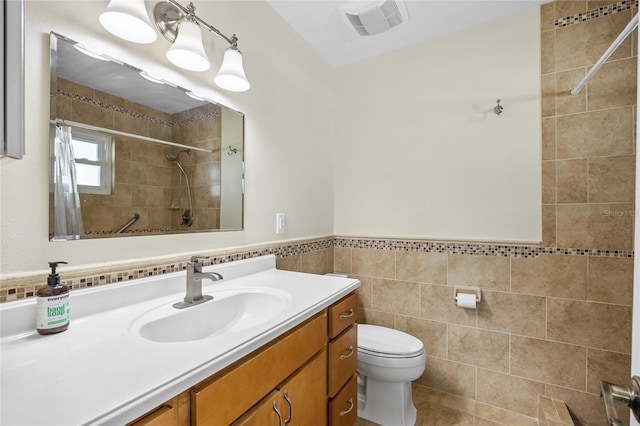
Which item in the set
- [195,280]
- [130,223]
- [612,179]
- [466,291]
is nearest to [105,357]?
[195,280]

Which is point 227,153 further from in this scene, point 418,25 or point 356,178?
point 418,25

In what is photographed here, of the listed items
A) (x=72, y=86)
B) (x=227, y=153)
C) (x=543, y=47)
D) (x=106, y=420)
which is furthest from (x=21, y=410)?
(x=543, y=47)

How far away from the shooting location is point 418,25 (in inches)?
73.7

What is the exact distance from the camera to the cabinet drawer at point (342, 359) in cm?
118

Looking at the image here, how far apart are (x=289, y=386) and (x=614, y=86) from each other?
2.24 meters

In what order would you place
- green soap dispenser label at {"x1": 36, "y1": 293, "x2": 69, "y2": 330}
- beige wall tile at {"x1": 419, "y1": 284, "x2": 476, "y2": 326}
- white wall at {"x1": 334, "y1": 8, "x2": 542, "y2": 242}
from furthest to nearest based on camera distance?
beige wall tile at {"x1": 419, "y1": 284, "x2": 476, "y2": 326}
white wall at {"x1": 334, "y1": 8, "x2": 542, "y2": 242}
green soap dispenser label at {"x1": 36, "y1": 293, "x2": 69, "y2": 330}

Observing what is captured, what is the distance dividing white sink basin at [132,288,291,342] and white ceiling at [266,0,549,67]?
65.8 inches

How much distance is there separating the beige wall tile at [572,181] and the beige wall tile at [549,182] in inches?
0.9

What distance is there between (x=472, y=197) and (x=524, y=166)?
34 centimetres

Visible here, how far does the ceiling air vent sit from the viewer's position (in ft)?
5.33

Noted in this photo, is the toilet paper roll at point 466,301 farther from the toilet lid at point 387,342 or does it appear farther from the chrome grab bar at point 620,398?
the chrome grab bar at point 620,398

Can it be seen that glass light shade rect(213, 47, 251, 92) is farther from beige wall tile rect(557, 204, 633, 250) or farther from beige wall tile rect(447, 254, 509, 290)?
beige wall tile rect(557, 204, 633, 250)

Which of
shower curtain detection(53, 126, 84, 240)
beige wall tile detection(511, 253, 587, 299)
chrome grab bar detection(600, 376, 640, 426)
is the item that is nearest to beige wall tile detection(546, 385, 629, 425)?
beige wall tile detection(511, 253, 587, 299)

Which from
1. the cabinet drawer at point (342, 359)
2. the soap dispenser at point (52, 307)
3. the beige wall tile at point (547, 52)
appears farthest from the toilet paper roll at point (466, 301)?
the soap dispenser at point (52, 307)
